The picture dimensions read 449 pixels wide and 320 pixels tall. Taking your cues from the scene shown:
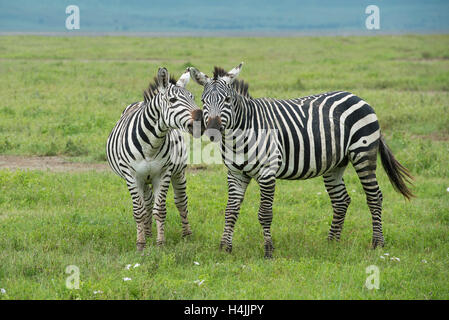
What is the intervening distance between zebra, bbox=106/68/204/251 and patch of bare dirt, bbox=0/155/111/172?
347 cm

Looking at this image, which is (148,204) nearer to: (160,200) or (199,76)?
(160,200)

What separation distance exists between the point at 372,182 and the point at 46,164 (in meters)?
6.22

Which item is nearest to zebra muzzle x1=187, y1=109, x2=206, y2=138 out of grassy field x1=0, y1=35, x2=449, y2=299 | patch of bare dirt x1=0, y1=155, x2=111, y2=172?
grassy field x1=0, y1=35, x2=449, y2=299

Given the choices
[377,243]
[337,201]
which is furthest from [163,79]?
[377,243]

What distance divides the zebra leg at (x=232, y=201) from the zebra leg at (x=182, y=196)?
78 cm

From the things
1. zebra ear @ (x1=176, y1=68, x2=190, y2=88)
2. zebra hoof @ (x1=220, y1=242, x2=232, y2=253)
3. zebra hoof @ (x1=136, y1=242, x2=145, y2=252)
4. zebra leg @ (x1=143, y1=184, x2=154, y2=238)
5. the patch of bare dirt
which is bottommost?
zebra hoof @ (x1=220, y1=242, x2=232, y2=253)

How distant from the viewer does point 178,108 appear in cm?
627

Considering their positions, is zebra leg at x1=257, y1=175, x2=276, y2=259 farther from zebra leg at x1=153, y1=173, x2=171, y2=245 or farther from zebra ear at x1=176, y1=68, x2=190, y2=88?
zebra ear at x1=176, y1=68, x2=190, y2=88

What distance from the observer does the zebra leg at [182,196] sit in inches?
293

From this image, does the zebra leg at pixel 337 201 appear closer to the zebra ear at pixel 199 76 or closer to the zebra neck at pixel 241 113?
the zebra neck at pixel 241 113

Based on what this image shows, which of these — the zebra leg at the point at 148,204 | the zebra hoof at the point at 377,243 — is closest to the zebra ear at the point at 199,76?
the zebra leg at the point at 148,204

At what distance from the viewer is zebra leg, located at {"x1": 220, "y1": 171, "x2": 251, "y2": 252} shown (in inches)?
272

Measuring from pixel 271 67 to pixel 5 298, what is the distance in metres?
20.7

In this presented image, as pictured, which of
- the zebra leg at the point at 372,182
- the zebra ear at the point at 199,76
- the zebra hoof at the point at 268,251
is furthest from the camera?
the zebra leg at the point at 372,182
